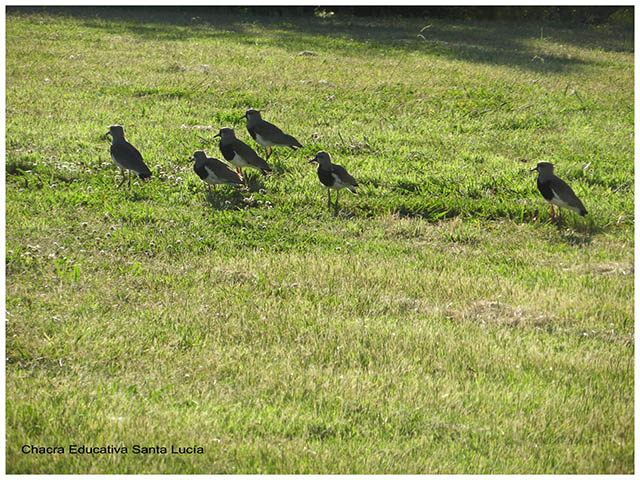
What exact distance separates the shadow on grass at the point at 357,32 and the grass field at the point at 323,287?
5.56 meters

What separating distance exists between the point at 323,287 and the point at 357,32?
18190 mm

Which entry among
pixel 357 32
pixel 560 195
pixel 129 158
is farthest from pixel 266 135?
pixel 357 32

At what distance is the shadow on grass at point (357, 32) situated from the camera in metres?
19.5

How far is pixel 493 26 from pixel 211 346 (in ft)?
78.0

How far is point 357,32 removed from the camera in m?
23.1

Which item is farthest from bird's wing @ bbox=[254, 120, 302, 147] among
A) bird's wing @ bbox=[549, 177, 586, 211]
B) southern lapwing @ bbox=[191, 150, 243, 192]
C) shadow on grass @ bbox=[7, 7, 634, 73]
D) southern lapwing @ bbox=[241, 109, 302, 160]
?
shadow on grass @ bbox=[7, 7, 634, 73]

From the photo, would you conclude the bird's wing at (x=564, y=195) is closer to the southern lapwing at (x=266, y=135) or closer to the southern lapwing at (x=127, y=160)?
the southern lapwing at (x=266, y=135)

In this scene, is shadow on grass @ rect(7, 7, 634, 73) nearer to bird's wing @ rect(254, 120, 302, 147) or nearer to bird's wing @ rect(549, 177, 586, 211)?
bird's wing @ rect(254, 120, 302, 147)

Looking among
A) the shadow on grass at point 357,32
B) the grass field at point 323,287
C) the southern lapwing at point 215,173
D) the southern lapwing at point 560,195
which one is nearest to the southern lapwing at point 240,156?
the grass field at point 323,287

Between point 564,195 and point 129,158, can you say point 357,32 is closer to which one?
point 129,158

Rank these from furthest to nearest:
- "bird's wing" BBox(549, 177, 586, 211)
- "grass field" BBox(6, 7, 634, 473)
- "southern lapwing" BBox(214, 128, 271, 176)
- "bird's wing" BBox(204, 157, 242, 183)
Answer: "southern lapwing" BBox(214, 128, 271, 176), "bird's wing" BBox(204, 157, 242, 183), "bird's wing" BBox(549, 177, 586, 211), "grass field" BBox(6, 7, 634, 473)

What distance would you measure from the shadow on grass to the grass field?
18.2ft

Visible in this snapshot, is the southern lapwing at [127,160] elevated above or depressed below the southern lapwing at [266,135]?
below

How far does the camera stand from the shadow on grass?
19.5 meters
